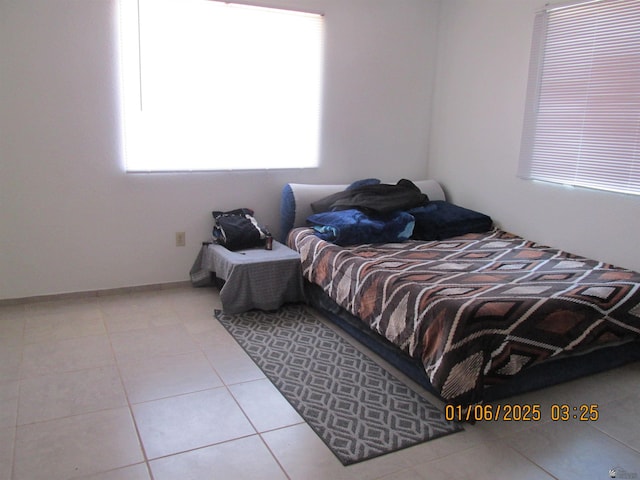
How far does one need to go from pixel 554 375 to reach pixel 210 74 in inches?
113

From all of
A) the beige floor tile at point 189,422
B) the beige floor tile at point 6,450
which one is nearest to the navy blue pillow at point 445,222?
the beige floor tile at point 189,422

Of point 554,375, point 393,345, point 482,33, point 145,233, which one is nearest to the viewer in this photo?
point 554,375

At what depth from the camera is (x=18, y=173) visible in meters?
3.28

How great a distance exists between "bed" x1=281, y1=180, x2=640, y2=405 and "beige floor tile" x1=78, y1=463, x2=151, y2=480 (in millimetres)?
1222

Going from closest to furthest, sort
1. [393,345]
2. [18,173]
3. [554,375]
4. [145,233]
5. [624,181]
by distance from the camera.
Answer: [554,375]
[393,345]
[624,181]
[18,173]
[145,233]

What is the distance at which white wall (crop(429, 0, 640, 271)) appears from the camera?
3.22 metres

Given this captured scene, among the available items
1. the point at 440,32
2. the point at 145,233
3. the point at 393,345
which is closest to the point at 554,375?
the point at 393,345

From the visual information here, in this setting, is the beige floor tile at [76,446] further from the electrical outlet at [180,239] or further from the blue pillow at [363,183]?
the blue pillow at [363,183]

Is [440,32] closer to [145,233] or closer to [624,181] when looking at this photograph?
[624,181]

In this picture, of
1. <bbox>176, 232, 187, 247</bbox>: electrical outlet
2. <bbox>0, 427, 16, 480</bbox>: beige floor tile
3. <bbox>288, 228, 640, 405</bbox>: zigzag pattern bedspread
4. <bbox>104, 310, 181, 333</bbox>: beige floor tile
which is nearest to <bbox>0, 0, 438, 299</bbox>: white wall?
<bbox>176, 232, 187, 247</bbox>: electrical outlet

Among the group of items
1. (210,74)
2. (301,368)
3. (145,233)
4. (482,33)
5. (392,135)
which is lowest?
(301,368)

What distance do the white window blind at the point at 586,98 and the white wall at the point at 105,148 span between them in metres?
1.18

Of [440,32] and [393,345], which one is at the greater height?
[440,32]

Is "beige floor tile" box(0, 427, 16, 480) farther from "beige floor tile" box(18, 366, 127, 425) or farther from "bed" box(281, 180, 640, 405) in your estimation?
"bed" box(281, 180, 640, 405)
